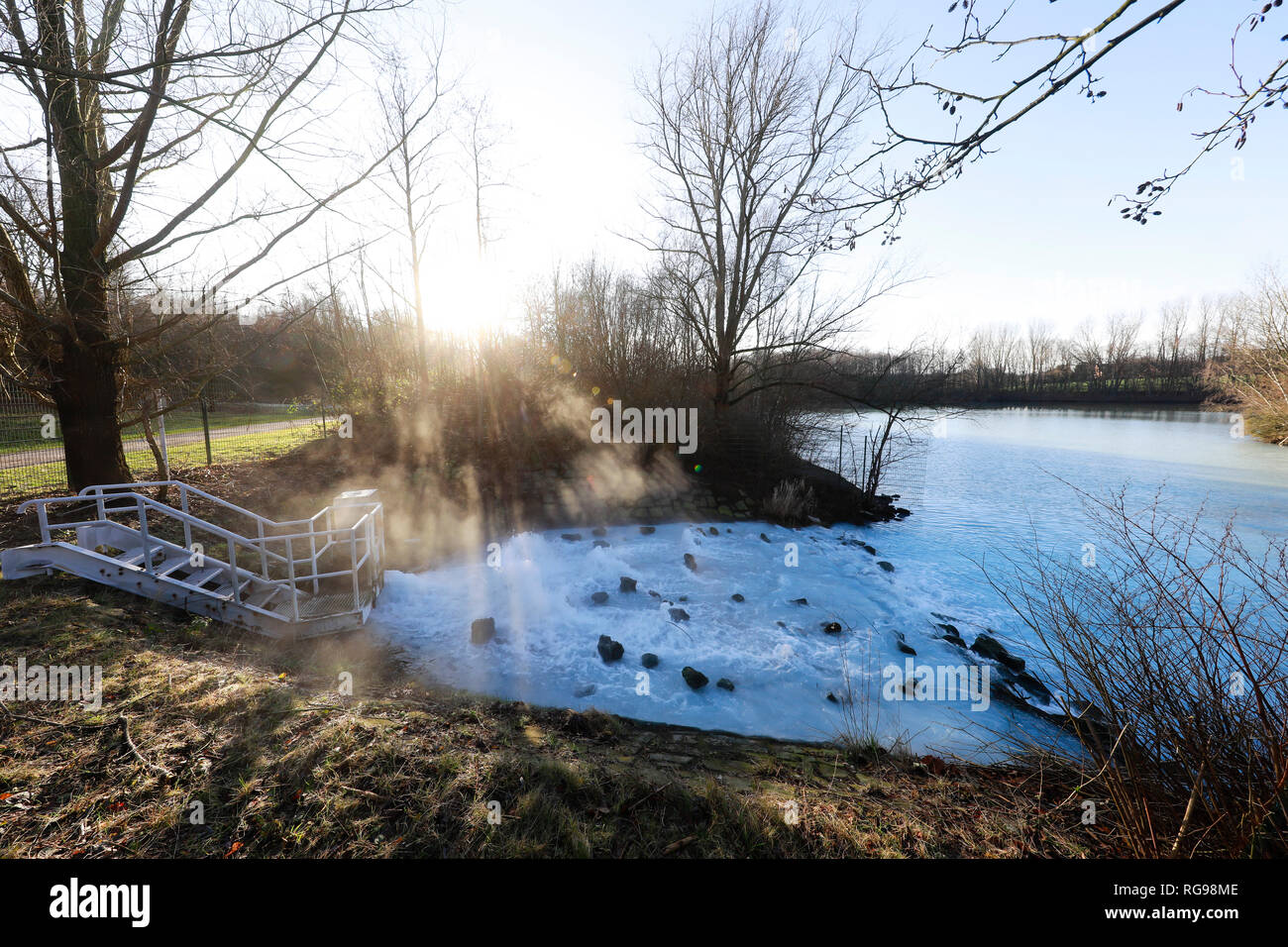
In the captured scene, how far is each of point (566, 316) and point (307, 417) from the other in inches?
734

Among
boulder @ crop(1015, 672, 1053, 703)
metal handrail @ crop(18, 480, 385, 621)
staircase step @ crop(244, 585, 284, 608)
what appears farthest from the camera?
boulder @ crop(1015, 672, 1053, 703)

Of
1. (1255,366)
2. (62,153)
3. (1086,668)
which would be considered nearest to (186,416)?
(62,153)

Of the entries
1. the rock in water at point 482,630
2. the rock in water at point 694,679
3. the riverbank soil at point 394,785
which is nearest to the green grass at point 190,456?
the riverbank soil at point 394,785

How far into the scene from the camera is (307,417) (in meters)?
26.9

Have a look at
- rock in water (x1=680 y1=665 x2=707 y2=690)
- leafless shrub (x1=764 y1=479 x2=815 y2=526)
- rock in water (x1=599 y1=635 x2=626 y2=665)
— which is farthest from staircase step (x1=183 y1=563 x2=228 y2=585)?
leafless shrub (x1=764 y1=479 x2=815 y2=526)

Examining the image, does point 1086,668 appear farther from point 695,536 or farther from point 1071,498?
point 1071,498

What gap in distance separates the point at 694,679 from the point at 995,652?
5.45m

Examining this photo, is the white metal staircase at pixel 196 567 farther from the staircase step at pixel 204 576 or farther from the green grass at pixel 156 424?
the green grass at pixel 156 424

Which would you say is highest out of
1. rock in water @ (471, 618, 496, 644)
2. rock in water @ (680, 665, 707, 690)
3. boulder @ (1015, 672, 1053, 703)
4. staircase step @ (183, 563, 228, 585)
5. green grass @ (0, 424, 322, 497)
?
green grass @ (0, 424, 322, 497)

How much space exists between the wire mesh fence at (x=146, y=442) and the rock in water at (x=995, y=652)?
50.8ft

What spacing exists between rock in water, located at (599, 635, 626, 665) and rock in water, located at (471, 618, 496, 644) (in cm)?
180

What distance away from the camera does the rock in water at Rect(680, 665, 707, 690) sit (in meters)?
7.06

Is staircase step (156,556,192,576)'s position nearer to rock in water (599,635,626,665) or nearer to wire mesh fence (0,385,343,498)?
wire mesh fence (0,385,343,498)
